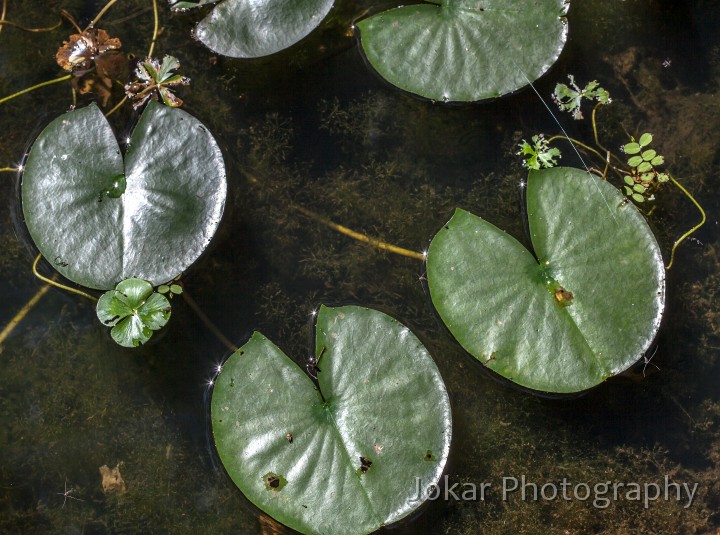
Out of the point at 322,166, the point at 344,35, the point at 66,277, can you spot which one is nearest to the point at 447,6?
the point at 344,35

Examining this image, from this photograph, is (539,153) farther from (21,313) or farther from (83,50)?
(21,313)

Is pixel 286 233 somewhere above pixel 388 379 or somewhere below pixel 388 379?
above

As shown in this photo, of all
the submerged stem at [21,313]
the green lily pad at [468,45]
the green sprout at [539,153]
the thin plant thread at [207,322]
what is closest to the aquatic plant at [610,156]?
the green sprout at [539,153]

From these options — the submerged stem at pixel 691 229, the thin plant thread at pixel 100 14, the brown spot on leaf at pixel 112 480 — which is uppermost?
the thin plant thread at pixel 100 14

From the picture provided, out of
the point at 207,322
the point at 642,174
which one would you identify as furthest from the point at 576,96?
the point at 207,322

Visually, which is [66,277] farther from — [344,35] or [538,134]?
[538,134]

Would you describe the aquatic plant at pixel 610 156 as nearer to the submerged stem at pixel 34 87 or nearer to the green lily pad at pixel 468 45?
the green lily pad at pixel 468 45
